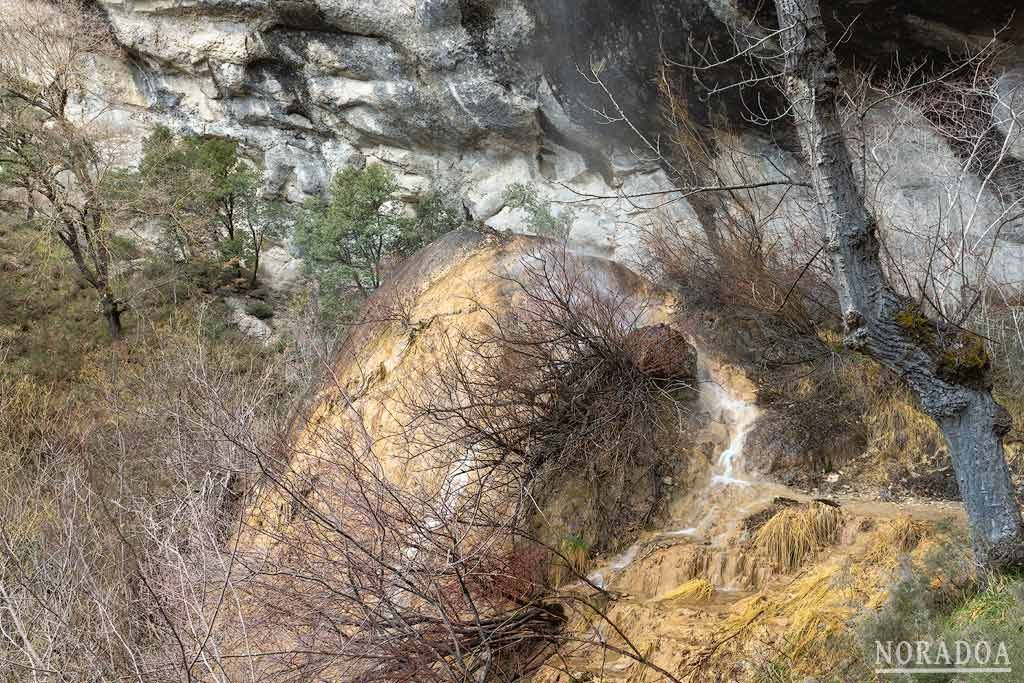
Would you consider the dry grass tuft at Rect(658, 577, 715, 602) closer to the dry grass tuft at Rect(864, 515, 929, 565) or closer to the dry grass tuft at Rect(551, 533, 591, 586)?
the dry grass tuft at Rect(551, 533, 591, 586)

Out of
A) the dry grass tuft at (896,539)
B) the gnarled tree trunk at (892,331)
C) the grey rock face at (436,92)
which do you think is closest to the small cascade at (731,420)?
the dry grass tuft at (896,539)

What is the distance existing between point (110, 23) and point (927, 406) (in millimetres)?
18440

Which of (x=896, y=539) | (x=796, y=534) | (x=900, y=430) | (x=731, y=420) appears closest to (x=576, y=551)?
(x=796, y=534)

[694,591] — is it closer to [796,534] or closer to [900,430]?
[796,534]

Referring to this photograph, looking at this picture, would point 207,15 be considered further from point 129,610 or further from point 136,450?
point 129,610

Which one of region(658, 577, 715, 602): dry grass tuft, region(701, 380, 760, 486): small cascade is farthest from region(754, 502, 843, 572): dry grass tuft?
region(701, 380, 760, 486): small cascade

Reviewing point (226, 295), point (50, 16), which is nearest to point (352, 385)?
point (226, 295)

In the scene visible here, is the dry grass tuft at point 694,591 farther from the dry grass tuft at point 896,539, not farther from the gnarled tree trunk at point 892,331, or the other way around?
the gnarled tree trunk at point 892,331

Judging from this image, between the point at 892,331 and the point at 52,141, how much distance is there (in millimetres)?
15159

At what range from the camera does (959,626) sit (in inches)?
192

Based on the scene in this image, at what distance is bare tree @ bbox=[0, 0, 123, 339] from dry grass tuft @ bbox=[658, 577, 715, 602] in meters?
12.3

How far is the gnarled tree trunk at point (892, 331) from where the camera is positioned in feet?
17.5

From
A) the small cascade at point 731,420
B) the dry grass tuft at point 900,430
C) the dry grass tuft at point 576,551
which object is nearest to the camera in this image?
the dry grass tuft at point 576,551

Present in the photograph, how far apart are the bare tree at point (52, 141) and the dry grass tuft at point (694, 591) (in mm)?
12348
